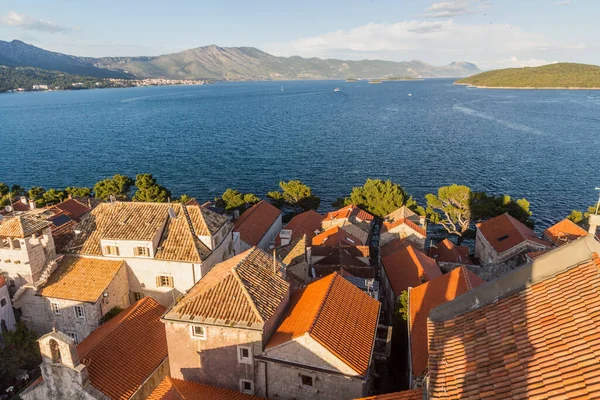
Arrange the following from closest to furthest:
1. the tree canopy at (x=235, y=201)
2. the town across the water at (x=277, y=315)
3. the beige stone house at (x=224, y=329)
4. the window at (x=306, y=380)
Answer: the town across the water at (x=277, y=315) < the window at (x=306, y=380) < the beige stone house at (x=224, y=329) < the tree canopy at (x=235, y=201)

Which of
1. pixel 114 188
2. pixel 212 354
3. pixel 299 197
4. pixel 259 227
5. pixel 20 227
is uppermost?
pixel 20 227

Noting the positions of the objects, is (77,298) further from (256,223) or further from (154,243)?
(256,223)

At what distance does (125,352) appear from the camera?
2597 centimetres

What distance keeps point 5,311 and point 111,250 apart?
9.22 m

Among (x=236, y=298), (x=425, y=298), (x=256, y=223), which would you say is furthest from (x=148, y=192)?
(x=425, y=298)

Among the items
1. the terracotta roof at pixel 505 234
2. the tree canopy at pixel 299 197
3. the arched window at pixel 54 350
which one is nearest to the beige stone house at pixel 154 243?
the arched window at pixel 54 350

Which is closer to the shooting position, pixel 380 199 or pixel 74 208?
pixel 74 208

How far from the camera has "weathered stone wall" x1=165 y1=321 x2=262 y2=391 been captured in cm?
2239

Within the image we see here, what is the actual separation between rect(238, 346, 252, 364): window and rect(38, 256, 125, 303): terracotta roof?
15776 mm

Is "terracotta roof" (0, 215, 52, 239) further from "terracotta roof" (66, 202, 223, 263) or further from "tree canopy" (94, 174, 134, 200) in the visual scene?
"tree canopy" (94, 174, 134, 200)

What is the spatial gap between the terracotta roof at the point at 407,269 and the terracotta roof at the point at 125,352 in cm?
2291

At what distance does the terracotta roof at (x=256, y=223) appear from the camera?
170 ft

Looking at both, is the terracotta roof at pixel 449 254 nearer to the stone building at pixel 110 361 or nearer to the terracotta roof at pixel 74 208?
the stone building at pixel 110 361

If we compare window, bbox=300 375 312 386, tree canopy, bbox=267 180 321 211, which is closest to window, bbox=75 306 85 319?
window, bbox=300 375 312 386
